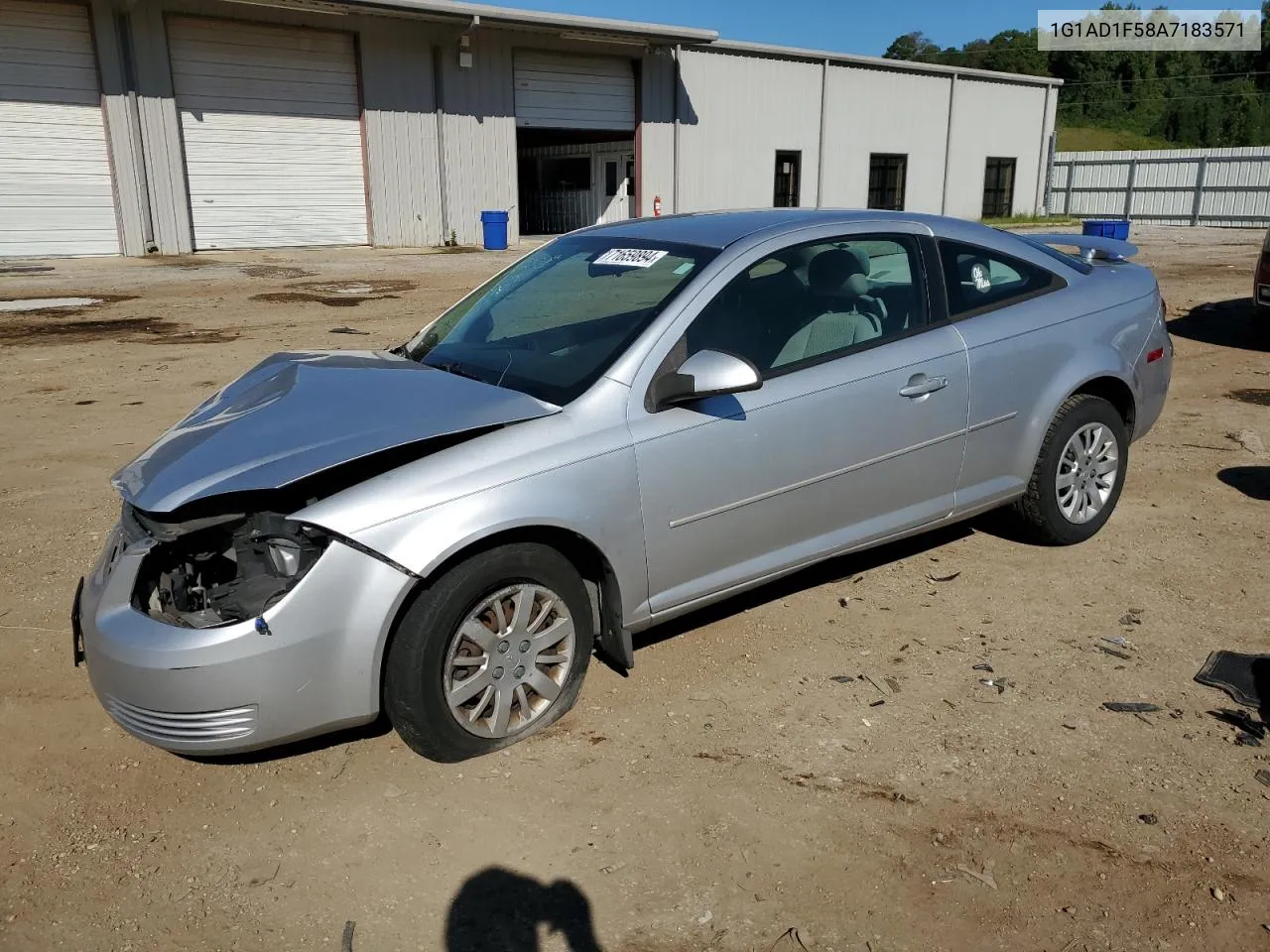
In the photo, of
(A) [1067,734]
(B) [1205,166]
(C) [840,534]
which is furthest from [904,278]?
(B) [1205,166]

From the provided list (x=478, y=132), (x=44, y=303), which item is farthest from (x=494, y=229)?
(x=44, y=303)

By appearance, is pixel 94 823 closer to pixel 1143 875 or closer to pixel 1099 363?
pixel 1143 875

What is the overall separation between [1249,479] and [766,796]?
457 centimetres

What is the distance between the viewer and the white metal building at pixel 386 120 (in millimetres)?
19172

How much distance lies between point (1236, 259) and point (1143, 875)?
Answer: 71.9ft

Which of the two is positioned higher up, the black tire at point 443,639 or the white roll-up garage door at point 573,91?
the white roll-up garage door at point 573,91

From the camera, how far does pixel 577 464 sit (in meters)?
3.31

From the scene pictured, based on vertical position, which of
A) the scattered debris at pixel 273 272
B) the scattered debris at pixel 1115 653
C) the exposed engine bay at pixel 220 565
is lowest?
the scattered debris at pixel 1115 653

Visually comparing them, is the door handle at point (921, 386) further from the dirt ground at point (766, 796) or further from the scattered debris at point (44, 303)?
the scattered debris at point (44, 303)

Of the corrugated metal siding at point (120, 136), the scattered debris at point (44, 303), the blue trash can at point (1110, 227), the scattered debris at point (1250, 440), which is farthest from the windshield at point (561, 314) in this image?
the corrugated metal siding at point (120, 136)

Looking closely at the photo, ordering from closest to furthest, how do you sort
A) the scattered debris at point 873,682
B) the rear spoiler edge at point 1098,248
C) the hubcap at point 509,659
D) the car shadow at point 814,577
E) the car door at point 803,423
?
1. the hubcap at point 509,659
2. the car door at point 803,423
3. the scattered debris at point 873,682
4. the car shadow at point 814,577
5. the rear spoiler edge at point 1098,248

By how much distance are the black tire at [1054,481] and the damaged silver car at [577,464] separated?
2 centimetres

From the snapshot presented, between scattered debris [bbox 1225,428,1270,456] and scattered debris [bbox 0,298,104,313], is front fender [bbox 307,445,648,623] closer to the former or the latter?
scattered debris [bbox 1225,428,1270,456]

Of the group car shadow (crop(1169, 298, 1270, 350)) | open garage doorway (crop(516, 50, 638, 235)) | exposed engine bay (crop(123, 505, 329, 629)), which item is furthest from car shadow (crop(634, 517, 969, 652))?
open garage doorway (crop(516, 50, 638, 235))
